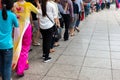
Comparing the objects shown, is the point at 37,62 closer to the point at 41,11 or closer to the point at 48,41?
the point at 48,41

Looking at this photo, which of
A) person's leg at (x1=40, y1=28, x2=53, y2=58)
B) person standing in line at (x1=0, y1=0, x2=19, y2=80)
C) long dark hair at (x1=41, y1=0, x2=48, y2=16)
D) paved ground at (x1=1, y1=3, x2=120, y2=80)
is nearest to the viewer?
person standing in line at (x1=0, y1=0, x2=19, y2=80)

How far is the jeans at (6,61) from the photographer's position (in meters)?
4.23

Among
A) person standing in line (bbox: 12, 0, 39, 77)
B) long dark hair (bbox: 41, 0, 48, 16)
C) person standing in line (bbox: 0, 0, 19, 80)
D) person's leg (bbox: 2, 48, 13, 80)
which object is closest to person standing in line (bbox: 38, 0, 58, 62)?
long dark hair (bbox: 41, 0, 48, 16)

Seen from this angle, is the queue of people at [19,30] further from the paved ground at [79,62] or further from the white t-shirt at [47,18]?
the paved ground at [79,62]

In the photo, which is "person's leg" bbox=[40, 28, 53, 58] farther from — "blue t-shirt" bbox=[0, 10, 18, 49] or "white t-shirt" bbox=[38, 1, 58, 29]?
"blue t-shirt" bbox=[0, 10, 18, 49]

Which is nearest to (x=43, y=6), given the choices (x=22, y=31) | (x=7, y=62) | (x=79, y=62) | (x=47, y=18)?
(x=47, y=18)

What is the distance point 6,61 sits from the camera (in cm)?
430

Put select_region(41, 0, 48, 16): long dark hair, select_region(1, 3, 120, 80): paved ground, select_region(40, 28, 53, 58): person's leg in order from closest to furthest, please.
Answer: select_region(1, 3, 120, 80): paved ground, select_region(41, 0, 48, 16): long dark hair, select_region(40, 28, 53, 58): person's leg

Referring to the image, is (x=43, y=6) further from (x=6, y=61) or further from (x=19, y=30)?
(x=6, y=61)

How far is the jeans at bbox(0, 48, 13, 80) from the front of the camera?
4234 millimetres

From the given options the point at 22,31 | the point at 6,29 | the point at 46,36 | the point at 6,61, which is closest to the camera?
the point at 6,29

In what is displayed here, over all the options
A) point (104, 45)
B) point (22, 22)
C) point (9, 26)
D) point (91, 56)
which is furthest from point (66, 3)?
point (9, 26)

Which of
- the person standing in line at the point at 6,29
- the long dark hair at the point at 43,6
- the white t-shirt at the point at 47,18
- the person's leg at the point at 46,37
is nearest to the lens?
the person standing in line at the point at 6,29

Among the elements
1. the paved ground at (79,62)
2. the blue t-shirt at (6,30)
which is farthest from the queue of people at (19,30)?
the paved ground at (79,62)
